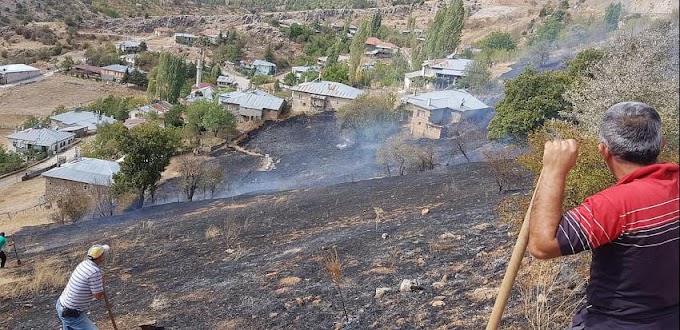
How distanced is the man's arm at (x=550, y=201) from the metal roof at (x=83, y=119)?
144 feet

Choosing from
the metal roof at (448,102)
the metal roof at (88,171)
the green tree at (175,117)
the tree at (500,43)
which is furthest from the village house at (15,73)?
the tree at (500,43)

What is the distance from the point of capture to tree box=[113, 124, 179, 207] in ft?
68.9

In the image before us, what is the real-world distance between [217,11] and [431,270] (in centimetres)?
11072

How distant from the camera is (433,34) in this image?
5128 cm

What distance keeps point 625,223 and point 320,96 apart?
39.4 metres

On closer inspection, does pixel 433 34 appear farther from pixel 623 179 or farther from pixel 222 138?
pixel 623 179

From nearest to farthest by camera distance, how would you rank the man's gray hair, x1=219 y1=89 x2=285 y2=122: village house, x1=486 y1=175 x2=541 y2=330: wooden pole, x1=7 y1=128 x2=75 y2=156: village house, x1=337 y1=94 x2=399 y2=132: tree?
the man's gray hair, x1=486 y1=175 x2=541 y2=330: wooden pole, x1=337 y1=94 x2=399 y2=132: tree, x1=7 y1=128 x2=75 y2=156: village house, x1=219 y1=89 x2=285 y2=122: village house

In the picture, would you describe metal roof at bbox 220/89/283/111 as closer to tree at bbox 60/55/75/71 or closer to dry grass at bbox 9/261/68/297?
dry grass at bbox 9/261/68/297

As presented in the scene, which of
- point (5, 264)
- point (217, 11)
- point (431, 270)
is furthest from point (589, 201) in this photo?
point (217, 11)

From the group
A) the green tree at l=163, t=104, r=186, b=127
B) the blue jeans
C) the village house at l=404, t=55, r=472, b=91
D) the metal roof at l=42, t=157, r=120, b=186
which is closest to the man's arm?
the blue jeans

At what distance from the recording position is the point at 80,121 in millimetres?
42344

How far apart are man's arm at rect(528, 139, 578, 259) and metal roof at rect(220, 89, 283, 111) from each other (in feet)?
125

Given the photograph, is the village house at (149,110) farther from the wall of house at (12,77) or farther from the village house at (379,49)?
the village house at (379,49)

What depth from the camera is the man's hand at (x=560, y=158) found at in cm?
194
